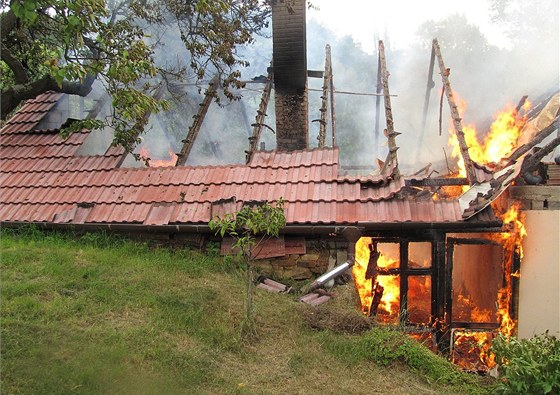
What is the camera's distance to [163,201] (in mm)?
8898

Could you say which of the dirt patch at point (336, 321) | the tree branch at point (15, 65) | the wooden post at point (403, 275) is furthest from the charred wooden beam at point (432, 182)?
the tree branch at point (15, 65)

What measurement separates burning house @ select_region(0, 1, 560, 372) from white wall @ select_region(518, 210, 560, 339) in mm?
20

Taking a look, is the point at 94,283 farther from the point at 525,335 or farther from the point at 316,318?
the point at 525,335

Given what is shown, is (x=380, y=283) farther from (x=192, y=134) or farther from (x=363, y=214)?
(x=192, y=134)

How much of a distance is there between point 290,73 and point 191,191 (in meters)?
4.22

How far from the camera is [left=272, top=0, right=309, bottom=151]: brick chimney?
10938 millimetres

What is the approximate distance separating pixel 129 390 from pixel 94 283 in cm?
261

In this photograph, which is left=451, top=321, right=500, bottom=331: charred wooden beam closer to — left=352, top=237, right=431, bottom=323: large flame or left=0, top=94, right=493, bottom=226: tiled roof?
left=352, top=237, right=431, bottom=323: large flame

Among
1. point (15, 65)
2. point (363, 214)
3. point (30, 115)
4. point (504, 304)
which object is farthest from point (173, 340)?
point (30, 115)

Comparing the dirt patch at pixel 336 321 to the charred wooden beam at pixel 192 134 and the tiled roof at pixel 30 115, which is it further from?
the tiled roof at pixel 30 115

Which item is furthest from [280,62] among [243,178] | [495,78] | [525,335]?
[495,78]

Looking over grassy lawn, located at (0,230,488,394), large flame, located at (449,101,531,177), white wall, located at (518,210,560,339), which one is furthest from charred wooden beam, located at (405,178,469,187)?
large flame, located at (449,101,531,177)

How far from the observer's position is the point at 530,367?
5.12 metres

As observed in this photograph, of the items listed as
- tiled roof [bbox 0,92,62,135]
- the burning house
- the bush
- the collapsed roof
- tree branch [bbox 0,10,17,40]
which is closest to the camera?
the bush
